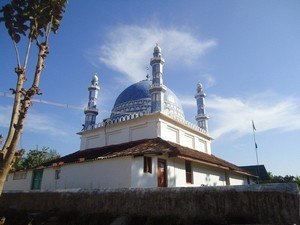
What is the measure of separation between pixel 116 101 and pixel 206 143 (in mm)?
9072

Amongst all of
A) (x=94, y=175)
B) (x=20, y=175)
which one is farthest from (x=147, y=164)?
(x=20, y=175)

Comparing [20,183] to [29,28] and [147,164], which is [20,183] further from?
[29,28]

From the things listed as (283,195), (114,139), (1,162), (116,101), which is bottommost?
(283,195)

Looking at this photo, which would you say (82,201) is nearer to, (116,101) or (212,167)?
(212,167)

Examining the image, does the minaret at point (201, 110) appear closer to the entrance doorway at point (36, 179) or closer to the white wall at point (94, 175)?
the white wall at point (94, 175)

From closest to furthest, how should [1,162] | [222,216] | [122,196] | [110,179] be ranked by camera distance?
[1,162] < [222,216] < [122,196] < [110,179]

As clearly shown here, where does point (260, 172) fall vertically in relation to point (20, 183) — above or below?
above

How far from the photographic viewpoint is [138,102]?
2308 centimetres

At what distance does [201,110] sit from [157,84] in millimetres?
7829

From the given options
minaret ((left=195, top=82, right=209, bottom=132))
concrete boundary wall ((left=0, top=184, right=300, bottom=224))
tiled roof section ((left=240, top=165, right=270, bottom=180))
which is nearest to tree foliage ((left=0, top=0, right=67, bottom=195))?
concrete boundary wall ((left=0, top=184, right=300, bottom=224))

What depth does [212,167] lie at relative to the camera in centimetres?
1991

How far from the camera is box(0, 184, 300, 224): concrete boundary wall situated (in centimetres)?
715

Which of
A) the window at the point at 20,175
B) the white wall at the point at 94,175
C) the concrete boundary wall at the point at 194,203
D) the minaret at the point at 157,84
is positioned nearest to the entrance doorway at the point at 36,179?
the white wall at the point at 94,175

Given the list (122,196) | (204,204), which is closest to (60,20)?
(122,196)
